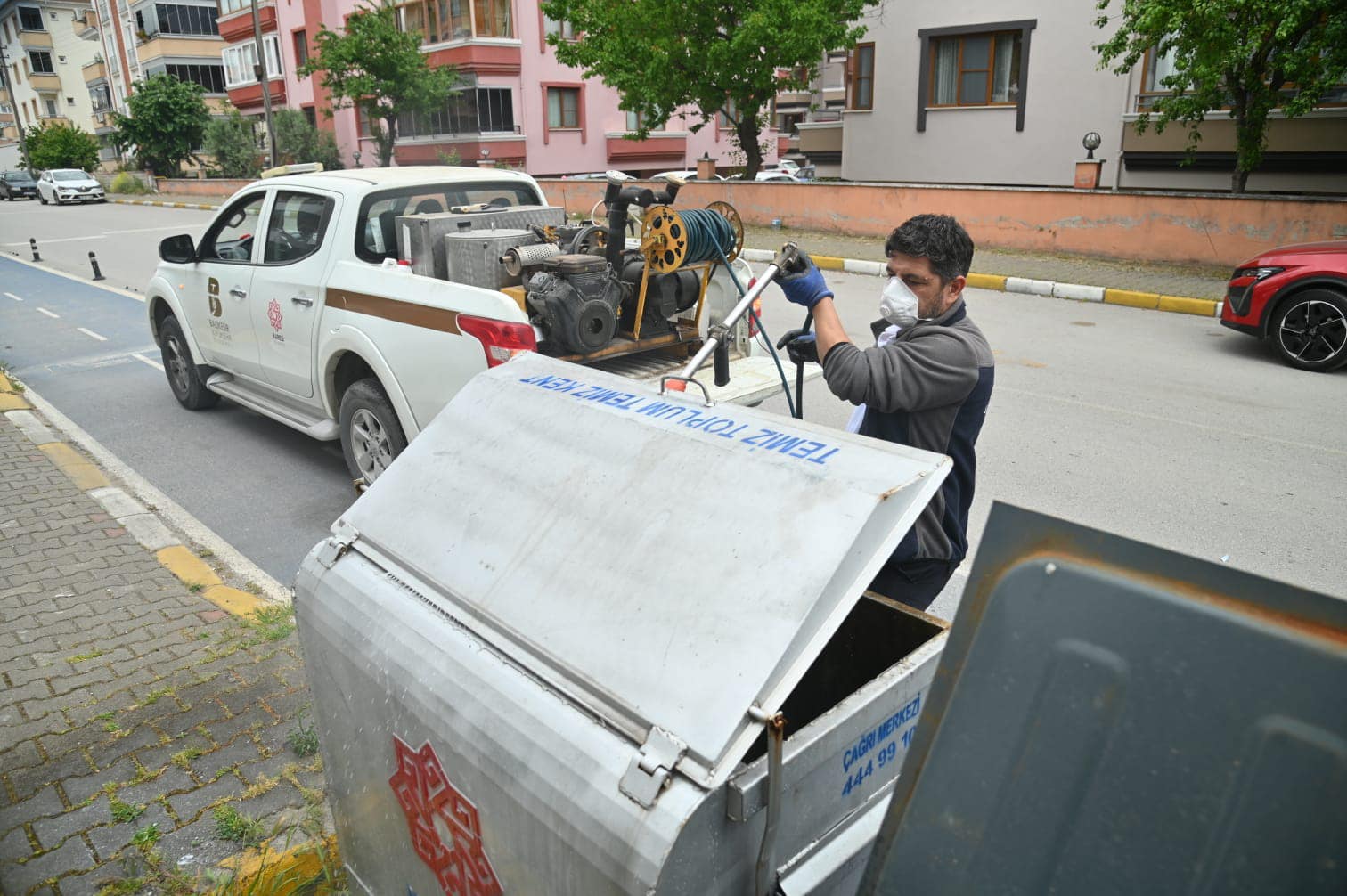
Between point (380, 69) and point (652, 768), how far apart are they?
34994 mm

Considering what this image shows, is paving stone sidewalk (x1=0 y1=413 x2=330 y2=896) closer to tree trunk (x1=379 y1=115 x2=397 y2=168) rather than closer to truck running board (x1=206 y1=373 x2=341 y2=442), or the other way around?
truck running board (x1=206 y1=373 x2=341 y2=442)

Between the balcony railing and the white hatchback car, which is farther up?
the balcony railing

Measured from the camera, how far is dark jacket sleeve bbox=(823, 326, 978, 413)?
2.66 meters

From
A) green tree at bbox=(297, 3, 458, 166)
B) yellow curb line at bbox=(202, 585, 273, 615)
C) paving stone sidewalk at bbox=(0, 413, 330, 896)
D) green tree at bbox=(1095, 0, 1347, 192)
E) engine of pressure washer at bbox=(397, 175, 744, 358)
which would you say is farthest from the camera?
green tree at bbox=(297, 3, 458, 166)

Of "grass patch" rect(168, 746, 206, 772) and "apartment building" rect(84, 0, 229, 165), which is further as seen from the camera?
"apartment building" rect(84, 0, 229, 165)

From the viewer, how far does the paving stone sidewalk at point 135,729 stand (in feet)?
9.62

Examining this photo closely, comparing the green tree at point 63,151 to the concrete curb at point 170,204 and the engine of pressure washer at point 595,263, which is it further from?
the engine of pressure washer at point 595,263

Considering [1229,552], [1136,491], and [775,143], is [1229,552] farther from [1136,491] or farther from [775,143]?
[775,143]

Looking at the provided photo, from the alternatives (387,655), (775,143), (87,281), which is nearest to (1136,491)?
(387,655)

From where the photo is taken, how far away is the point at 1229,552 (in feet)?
17.0

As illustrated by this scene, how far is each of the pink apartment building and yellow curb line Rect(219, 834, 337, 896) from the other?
105ft

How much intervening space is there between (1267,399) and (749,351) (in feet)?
15.8

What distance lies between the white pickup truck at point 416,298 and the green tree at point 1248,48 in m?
11.1

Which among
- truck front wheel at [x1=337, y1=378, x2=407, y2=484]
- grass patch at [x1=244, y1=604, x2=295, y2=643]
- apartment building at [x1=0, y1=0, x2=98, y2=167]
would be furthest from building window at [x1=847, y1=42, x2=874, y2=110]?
apartment building at [x1=0, y1=0, x2=98, y2=167]
